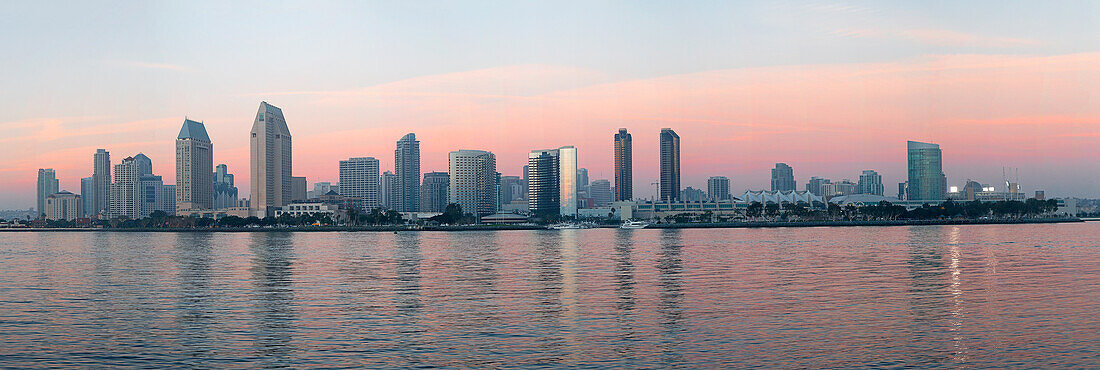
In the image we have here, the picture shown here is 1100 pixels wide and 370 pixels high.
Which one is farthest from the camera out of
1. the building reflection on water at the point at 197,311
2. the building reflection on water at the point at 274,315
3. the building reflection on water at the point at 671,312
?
the building reflection on water at the point at 197,311

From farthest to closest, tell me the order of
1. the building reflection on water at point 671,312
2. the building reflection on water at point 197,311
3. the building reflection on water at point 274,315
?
the building reflection on water at point 197,311 < the building reflection on water at point 274,315 < the building reflection on water at point 671,312

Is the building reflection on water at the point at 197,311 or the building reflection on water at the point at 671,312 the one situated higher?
the building reflection on water at the point at 197,311

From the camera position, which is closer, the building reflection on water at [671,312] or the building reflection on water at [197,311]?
the building reflection on water at [671,312]

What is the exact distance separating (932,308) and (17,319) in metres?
42.7

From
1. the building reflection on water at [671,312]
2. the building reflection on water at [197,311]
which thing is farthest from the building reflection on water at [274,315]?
the building reflection on water at [671,312]

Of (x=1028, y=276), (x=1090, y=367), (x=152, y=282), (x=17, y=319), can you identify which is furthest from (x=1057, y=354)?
(x=152, y=282)

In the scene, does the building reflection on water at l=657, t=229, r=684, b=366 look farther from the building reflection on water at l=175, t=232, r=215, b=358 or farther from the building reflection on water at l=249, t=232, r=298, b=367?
the building reflection on water at l=175, t=232, r=215, b=358

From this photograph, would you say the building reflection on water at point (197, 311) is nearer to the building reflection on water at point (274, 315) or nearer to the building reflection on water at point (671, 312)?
the building reflection on water at point (274, 315)

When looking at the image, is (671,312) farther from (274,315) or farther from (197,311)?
(197,311)

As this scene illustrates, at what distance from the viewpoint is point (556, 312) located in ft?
150

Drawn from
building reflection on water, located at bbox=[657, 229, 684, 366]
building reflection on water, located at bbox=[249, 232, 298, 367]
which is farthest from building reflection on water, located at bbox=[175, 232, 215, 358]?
building reflection on water, located at bbox=[657, 229, 684, 366]

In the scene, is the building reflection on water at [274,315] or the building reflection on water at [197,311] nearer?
the building reflection on water at [274,315]

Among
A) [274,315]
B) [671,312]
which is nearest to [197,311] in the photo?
[274,315]

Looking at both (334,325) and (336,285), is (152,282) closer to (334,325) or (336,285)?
(336,285)
